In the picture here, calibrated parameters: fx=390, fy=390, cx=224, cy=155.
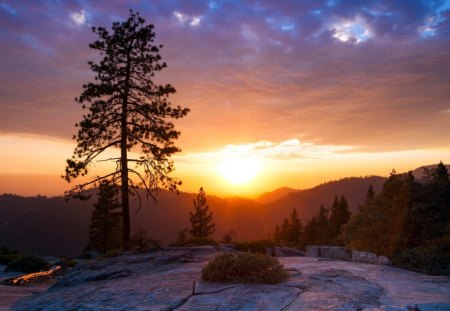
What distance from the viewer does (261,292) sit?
846cm

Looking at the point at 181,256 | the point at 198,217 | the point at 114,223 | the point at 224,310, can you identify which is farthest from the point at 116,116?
the point at 198,217

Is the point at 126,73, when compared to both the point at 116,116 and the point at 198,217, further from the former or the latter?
the point at 198,217

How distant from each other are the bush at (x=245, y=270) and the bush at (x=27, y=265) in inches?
666

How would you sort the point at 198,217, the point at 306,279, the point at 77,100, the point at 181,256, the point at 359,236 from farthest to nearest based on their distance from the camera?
the point at 198,217 → the point at 359,236 → the point at 77,100 → the point at 181,256 → the point at 306,279

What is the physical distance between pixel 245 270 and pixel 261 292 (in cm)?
138

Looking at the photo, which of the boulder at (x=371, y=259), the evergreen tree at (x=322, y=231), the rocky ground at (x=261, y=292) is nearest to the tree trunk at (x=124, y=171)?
the rocky ground at (x=261, y=292)

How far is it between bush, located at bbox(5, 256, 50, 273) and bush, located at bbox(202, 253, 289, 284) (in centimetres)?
1691

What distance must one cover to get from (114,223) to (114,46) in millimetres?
42577

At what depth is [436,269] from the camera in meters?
13.7

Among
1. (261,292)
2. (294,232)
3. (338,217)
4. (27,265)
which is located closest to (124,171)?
(27,265)

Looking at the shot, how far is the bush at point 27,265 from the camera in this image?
22625 mm

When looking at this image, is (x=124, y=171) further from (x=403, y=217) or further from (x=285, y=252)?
(x=403, y=217)

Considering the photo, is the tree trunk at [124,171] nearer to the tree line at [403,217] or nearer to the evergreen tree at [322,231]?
the tree line at [403,217]

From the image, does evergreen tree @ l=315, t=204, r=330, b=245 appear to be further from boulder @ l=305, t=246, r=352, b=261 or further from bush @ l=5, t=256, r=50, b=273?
boulder @ l=305, t=246, r=352, b=261
